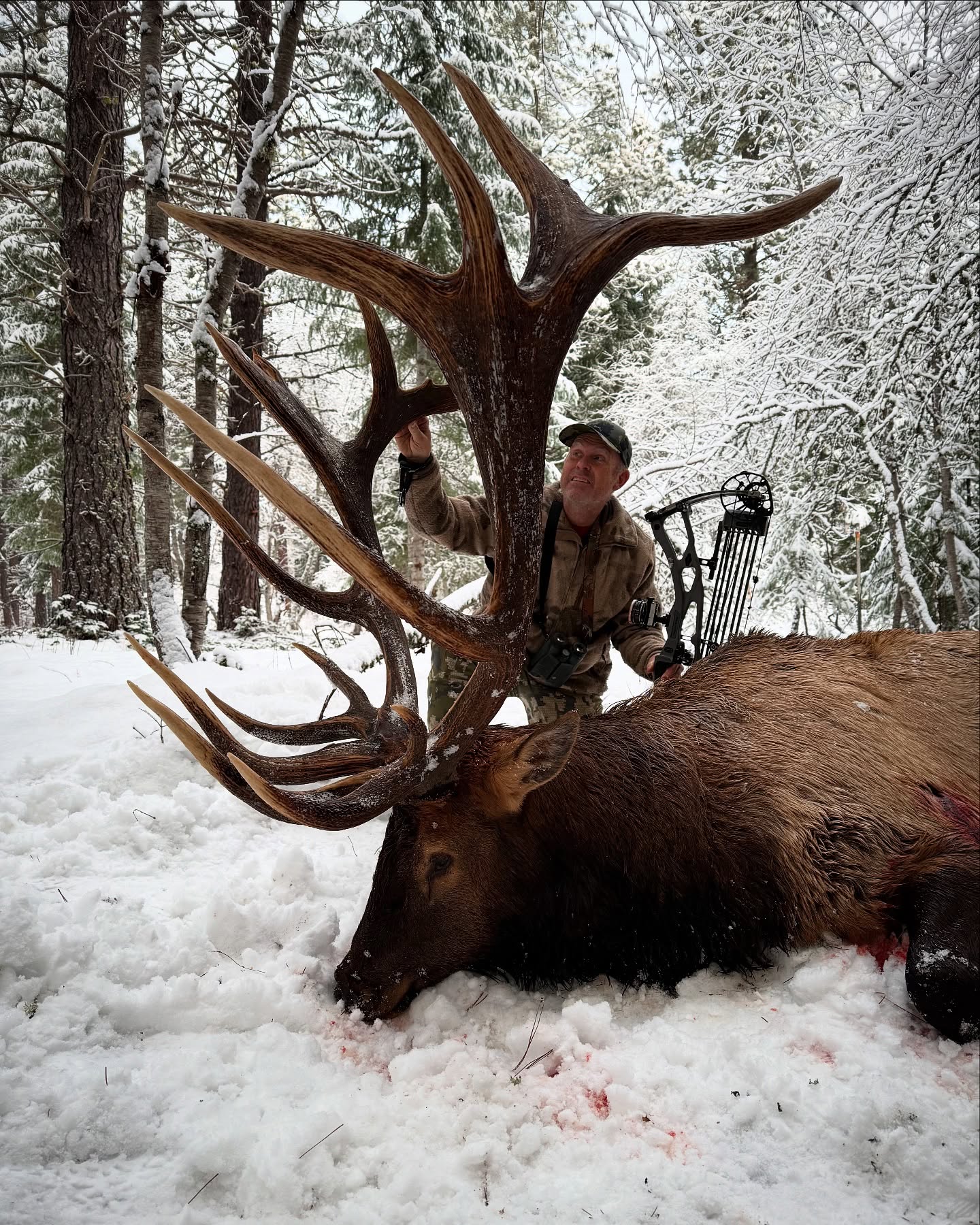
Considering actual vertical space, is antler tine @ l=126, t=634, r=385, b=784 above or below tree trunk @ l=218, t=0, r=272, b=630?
below

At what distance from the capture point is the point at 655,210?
25.9 ft

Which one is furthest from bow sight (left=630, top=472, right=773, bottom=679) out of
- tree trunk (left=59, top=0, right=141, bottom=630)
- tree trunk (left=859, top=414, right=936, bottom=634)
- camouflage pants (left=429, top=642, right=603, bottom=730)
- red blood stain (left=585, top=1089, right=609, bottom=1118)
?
tree trunk (left=59, top=0, right=141, bottom=630)

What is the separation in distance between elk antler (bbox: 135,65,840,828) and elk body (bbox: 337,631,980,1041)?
266mm

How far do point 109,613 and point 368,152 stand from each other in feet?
20.3

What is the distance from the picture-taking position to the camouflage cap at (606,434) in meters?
3.61

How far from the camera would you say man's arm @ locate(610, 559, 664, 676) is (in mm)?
3771

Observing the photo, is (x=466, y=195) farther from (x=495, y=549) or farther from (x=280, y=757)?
(x=280, y=757)

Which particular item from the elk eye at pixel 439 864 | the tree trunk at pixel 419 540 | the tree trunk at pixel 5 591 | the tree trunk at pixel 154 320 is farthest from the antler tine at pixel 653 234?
the tree trunk at pixel 5 591

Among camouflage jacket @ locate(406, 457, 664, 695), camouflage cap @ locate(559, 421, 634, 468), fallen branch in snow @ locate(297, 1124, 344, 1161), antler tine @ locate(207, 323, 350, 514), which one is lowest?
fallen branch in snow @ locate(297, 1124, 344, 1161)

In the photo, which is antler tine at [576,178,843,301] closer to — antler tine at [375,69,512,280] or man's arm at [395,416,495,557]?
antler tine at [375,69,512,280]

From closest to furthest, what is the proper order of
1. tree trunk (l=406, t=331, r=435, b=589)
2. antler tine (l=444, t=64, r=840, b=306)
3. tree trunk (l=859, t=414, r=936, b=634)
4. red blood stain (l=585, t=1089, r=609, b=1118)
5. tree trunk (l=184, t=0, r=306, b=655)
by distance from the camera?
red blood stain (l=585, t=1089, r=609, b=1118) → antler tine (l=444, t=64, r=840, b=306) → tree trunk (l=184, t=0, r=306, b=655) → tree trunk (l=859, t=414, r=936, b=634) → tree trunk (l=406, t=331, r=435, b=589)

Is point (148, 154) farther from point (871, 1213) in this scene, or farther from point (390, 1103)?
point (871, 1213)

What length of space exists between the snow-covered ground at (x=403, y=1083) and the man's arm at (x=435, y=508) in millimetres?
1887

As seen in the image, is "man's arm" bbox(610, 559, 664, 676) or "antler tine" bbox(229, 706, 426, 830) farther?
"man's arm" bbox(610, 559, 664, 676)
